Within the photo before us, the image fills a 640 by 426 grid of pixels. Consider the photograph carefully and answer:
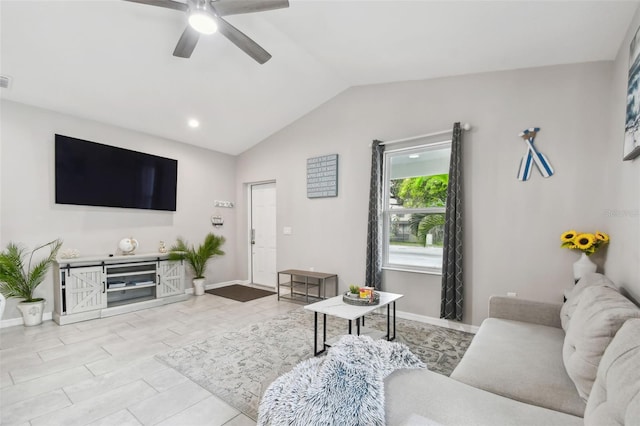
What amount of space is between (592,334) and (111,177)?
17.0 ft

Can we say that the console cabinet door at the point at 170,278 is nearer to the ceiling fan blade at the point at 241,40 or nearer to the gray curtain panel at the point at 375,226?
the gray curtain panel at the point at 375,226

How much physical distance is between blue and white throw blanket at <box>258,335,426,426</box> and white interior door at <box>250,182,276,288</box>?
418 cm

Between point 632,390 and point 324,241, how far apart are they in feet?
12.7

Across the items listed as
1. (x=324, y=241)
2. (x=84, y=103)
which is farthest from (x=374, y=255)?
(x=84, y=103)

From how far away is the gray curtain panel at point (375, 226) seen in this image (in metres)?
3.94

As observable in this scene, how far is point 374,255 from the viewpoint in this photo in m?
3.94

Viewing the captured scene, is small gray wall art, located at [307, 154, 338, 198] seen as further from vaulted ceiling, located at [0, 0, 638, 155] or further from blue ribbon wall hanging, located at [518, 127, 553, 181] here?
blue ribbon wall hanging, located at [518, 127, 553, 181]

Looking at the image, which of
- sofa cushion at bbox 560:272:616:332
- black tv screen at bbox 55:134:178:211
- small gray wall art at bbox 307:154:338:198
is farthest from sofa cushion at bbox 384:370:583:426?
black tv screen at bbox 55:134:178:211

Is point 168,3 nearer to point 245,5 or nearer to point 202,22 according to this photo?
point 202,22

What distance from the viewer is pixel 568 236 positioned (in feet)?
9.00

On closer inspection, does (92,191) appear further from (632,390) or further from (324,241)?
(632,390)

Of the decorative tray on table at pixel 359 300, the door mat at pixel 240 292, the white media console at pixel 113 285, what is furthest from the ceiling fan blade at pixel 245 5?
the door mat at pixel 240 292

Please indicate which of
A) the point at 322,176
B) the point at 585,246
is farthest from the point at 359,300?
the point at 322,176

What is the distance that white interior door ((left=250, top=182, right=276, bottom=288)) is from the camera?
5.59 metres
